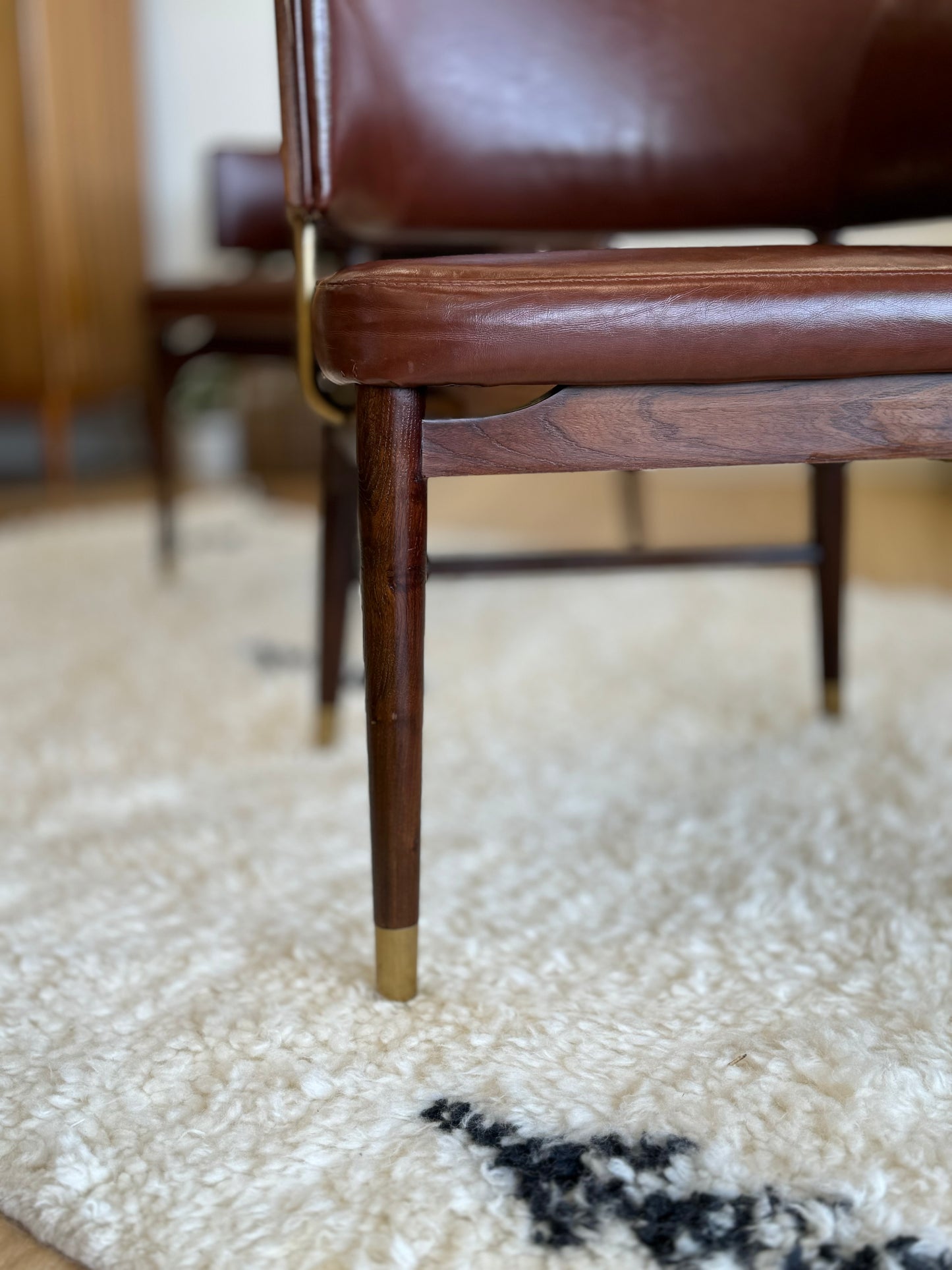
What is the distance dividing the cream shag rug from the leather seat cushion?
0.37 meters

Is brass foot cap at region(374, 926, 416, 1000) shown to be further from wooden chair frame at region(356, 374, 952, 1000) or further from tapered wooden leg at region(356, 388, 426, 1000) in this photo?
wooden chair frame at region(356, 374, 952, 1000)

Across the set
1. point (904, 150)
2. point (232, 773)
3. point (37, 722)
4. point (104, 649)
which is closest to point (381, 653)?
point (232, 773)

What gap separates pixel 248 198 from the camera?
1.89 metres

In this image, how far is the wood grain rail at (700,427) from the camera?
2.06ft

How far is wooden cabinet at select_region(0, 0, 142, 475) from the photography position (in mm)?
2709

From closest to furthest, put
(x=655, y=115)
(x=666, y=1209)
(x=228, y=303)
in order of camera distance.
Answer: (x=666, y=1209) → (x=655, y=115) → (x=228, y=303)

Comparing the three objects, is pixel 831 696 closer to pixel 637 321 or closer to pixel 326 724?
pixel 326 724

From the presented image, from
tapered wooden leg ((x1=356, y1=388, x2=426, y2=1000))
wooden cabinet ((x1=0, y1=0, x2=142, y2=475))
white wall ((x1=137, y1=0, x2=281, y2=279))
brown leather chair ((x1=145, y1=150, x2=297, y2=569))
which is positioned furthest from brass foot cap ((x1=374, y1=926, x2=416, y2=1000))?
white wall ((x1=137, y1=0, x2=281, y2=279))

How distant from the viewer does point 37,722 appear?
125 centimetres

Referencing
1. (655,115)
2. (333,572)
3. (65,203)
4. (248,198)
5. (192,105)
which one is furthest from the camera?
(192,105)

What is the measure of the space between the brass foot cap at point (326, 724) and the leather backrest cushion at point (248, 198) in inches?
40.1

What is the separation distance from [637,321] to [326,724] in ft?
2.20

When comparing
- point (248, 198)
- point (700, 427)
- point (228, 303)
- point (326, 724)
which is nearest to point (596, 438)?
point (700, 427)

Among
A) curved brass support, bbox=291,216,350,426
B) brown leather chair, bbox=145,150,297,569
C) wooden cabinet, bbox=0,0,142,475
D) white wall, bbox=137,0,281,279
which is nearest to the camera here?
curved brass support, bbox=291,216,350,426
